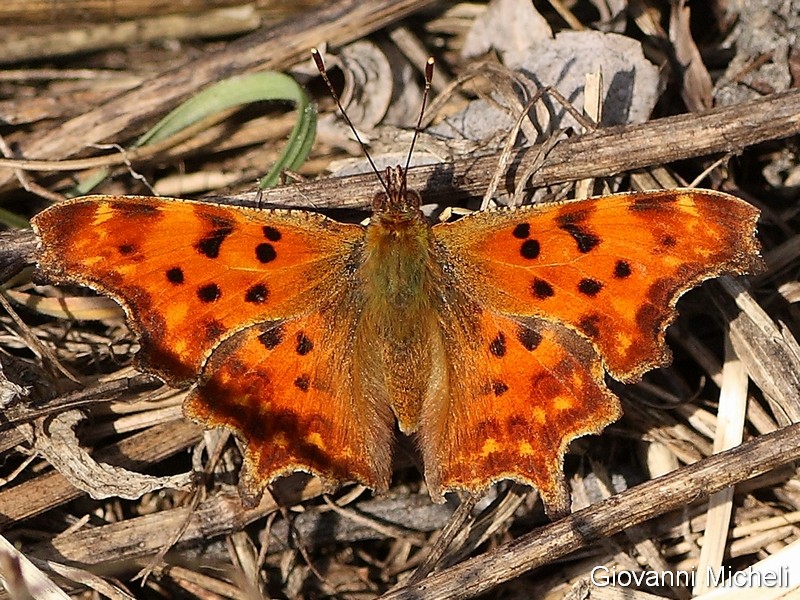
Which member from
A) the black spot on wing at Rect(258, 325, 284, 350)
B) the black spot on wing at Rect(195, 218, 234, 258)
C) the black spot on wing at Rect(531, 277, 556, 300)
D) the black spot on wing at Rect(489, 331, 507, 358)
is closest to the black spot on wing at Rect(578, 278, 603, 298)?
the black spot on wing at Rect(531, 277, 556, 300)

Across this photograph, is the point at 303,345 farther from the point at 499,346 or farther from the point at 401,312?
the point at 499,346

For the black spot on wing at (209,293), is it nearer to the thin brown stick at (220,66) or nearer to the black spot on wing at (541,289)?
the black spot on wing at (541,289)

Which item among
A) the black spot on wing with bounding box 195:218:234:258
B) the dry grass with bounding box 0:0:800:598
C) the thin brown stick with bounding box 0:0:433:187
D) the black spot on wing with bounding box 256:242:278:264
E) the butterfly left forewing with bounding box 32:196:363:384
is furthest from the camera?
the thin brown stick with bounding box 0:0:433:187

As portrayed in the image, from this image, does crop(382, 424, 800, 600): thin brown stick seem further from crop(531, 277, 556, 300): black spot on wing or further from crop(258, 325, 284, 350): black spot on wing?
crop(258, 325, 284, 350): black spot on wing

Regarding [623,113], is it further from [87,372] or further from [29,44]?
[29,44]

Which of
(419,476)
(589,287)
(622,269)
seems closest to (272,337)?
(419,476)

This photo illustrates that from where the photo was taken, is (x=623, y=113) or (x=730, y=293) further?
(x=623, y=113)

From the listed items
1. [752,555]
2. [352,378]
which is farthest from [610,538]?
[352,378]

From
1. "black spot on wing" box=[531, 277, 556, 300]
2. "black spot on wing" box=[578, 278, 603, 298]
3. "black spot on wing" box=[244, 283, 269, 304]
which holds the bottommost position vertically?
"black spot on wing" box=[578, 278, 603, 298]
